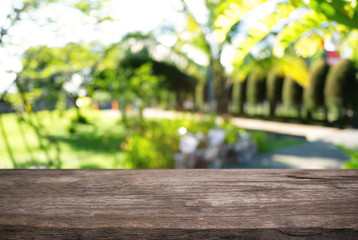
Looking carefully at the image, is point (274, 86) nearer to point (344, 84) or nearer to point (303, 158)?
point (344, 84)

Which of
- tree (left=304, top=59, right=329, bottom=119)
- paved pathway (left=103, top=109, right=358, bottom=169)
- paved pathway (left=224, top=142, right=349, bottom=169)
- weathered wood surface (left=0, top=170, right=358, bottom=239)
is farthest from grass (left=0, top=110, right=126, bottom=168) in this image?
tree (left=304, top=59, right=329, bottom=119)

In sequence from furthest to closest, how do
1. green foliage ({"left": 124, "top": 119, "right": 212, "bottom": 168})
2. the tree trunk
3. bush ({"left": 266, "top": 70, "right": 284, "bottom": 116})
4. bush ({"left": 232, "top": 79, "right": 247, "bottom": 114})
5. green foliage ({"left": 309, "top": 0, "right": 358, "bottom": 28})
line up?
bush ({"left": 232, "top": 79, "right": 247, "bottom": 114}), bush ({"left": 266, "top": 70, "right": 284, "bottom": 116}), the tree trunk, green foliage ({"left": 124, "top": 119, "right": 212, "bottom": 168}), green foliage ({"left": 309, "top": 0, "right": 358, "bottom": 28})

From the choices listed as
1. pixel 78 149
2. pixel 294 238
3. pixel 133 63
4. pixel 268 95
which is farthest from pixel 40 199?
pixel 268 95

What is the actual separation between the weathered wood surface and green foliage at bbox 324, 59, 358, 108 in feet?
31.2

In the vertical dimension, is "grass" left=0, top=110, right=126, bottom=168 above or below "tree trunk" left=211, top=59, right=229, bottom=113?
below

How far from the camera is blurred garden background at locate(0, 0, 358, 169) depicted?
1684 millimetres

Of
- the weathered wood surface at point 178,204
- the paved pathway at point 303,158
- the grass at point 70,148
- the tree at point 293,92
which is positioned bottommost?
the paved pathway at point 303,158

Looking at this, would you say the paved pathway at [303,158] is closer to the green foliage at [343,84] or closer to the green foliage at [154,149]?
the green foliage at [154,149]

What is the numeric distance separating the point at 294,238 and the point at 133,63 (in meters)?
11.0

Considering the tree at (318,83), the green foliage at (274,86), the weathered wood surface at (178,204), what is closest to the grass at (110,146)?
the tree at (318,83)

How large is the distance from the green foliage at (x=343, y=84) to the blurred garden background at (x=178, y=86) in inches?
1.2

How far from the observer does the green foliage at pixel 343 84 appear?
9.18m

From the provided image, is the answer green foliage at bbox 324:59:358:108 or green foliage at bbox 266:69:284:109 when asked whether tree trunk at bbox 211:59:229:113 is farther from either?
green foliage at bbox 266:69:284:109

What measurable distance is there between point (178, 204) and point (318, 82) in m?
11.0
